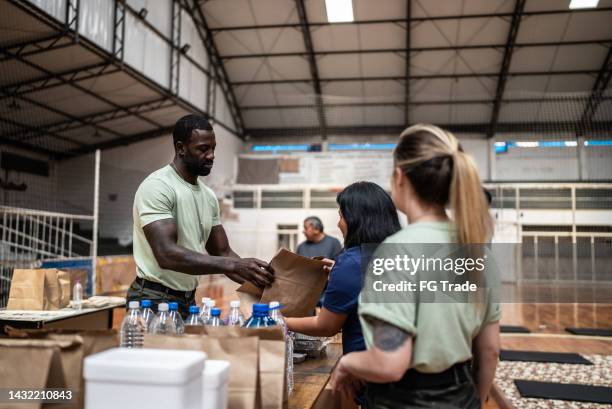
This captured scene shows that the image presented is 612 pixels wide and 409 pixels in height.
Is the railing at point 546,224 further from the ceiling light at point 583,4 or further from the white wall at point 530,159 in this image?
the ceiling light at point 583,4

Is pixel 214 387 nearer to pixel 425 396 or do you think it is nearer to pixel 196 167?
pixel 425 396

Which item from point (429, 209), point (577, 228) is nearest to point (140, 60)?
point (429, 209)

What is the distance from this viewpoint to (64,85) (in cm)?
1041

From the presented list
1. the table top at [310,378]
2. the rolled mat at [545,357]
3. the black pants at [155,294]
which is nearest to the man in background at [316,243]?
the rolled mat at [545,357]

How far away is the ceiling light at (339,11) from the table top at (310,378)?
11.2m

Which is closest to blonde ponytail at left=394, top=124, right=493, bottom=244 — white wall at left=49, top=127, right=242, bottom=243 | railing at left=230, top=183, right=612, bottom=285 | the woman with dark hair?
the woman with dark hair

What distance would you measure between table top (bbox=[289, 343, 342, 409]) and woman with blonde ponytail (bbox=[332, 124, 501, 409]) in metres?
0.30

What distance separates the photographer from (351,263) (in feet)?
5.28

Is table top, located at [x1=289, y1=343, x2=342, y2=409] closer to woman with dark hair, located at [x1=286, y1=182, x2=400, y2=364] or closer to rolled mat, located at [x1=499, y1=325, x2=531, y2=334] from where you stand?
woman with dark hair, located at [x1=286, y1=182, x2=400, y2=364]

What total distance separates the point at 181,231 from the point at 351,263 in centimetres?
71

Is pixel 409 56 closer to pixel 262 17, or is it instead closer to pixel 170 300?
pixel 262 17

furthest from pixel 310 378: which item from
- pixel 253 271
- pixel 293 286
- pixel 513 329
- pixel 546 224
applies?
pixel 546 224

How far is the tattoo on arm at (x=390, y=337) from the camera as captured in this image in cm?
102

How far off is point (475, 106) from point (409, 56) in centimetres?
283
